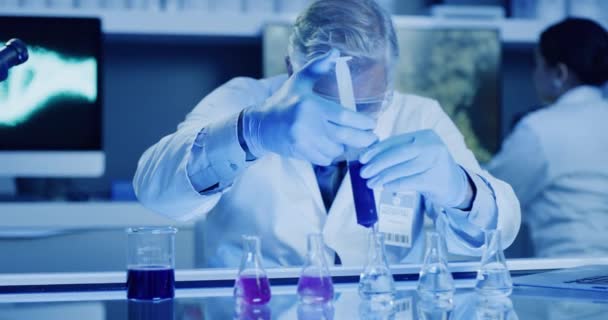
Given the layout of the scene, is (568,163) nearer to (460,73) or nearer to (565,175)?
(565,175)

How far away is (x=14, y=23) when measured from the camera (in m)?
2.87

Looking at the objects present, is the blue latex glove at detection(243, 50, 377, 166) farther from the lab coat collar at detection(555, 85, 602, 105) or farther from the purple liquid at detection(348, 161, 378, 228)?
the lab coat collar at detection(555, 85, 602, 105)

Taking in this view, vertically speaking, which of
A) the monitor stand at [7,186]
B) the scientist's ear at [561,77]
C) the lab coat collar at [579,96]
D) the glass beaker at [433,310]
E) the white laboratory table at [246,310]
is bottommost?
the monitor stand at [7,186]

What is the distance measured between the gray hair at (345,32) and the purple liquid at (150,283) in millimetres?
545

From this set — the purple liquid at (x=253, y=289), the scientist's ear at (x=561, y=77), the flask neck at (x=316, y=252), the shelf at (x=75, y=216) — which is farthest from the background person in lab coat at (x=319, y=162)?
the scientist's ear at (x=561, y=77)

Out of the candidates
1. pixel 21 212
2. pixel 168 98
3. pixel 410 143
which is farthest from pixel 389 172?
pixel 168 98

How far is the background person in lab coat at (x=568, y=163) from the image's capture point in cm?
256

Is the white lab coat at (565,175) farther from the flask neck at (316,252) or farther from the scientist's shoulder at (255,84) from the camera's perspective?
the flask neck at (316,252)

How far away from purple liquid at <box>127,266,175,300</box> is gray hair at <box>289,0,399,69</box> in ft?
1.79

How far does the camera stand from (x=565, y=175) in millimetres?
2607

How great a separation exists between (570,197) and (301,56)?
1.30 meters

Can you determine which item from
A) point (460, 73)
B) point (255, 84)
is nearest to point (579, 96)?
point (460, 73)

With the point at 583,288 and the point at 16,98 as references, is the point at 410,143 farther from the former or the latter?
the point at 16,98

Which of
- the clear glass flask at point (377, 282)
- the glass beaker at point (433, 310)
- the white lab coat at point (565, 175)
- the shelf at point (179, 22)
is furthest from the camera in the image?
the shelf at point (179, 22)
